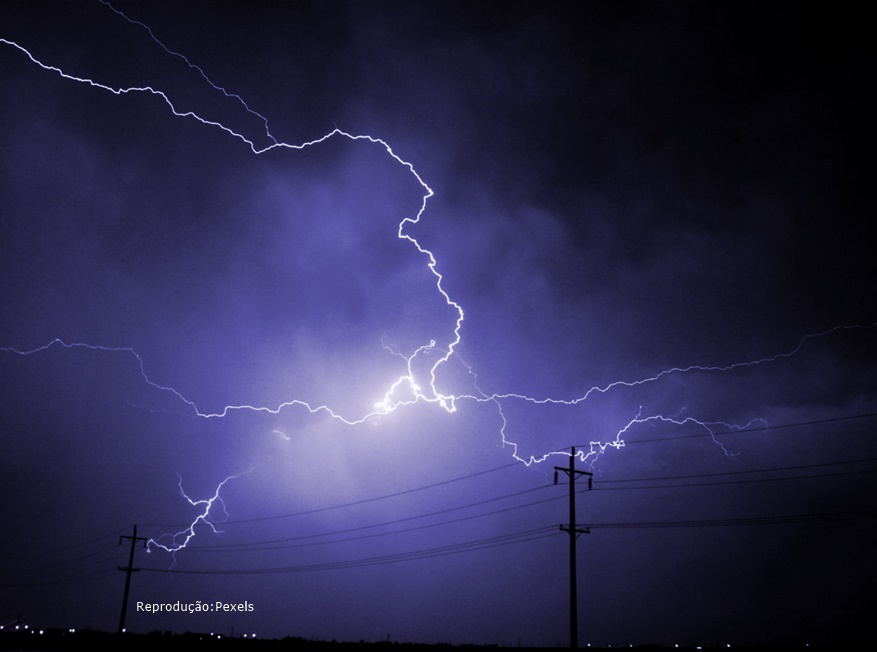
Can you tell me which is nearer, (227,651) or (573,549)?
(573,549)

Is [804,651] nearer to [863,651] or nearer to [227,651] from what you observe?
[863,651]

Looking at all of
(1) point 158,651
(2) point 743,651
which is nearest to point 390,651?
(1) point 158,651

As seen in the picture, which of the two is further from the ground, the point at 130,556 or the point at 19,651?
the point at 130,556

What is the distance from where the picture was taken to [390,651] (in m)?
27.2

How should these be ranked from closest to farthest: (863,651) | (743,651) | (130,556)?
(863,651), (743,651), (130,556)

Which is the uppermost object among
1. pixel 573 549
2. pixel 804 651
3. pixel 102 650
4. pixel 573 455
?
pixel 573 455

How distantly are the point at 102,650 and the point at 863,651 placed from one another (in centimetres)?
2899

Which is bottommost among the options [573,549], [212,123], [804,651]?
[804,651]

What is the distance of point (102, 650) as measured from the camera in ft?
91.6

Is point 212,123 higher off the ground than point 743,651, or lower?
higher

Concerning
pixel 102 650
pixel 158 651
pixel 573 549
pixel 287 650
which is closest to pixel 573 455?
pixel 573 549

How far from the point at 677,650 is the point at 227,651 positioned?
19442mm

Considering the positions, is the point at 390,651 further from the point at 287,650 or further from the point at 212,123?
the point at 212,123

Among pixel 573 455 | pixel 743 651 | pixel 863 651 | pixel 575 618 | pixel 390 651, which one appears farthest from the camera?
pixel 390 651
